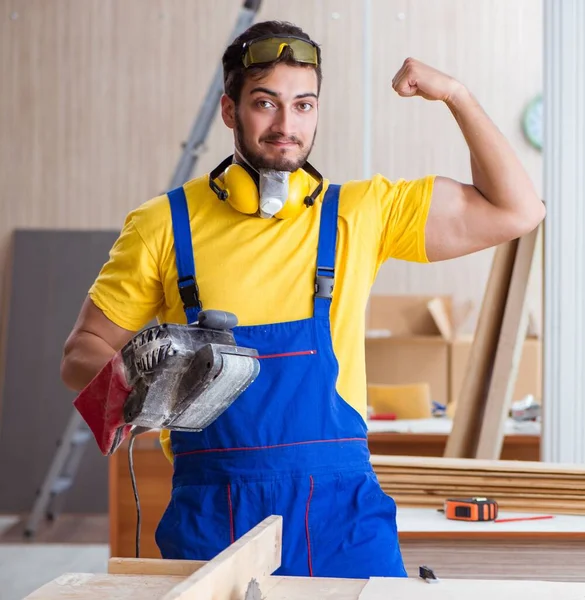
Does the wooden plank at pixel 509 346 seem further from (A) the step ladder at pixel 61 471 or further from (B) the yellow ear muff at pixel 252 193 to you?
(A) the step ladder at pixel 61 471

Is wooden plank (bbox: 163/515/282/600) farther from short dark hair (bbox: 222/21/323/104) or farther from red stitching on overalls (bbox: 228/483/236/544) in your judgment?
short dark hair (bbox: 222/21/323/104)

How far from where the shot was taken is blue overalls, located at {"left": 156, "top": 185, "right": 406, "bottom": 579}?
1849 mm

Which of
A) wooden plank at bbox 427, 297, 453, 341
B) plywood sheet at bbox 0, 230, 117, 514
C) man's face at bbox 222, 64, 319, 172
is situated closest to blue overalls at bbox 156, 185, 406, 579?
man's face at bbox 222, 64, 319, 172

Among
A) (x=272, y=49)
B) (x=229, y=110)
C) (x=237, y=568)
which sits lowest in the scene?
(x=237, y=568)

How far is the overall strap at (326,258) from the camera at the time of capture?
1995mm

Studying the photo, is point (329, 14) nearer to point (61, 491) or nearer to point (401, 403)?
point (401, 403)

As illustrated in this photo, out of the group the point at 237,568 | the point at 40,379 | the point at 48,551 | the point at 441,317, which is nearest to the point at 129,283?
the point at 237,568

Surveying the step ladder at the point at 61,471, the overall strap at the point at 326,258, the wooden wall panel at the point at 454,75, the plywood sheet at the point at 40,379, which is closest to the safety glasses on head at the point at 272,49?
the overall strap at the point at 326,258

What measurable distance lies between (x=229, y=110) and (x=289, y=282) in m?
0.48

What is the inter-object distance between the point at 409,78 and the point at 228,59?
0.43 meters

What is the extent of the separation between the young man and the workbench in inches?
12.8

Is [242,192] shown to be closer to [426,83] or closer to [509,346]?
[426,83]

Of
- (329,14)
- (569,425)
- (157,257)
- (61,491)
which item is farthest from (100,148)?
(157,257)

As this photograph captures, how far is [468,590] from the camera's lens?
1.45 metres
